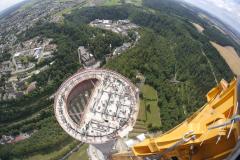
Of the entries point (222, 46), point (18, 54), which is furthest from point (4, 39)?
point (222, 46)

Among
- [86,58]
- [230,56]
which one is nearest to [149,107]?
[86,58]

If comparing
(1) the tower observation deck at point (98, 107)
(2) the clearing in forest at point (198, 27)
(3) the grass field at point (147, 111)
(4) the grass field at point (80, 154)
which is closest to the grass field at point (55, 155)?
(4) the grass field at point (80, 154)

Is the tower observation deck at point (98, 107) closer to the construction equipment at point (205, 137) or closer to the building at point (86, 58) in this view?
the construction equipment at point (205, 137)

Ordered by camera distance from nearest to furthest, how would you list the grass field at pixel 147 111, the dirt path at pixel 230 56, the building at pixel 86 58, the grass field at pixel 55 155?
the grass field at pixel 55 155
the grass field at pixel 147 111
the building at pixel 86 58
the dirt path at pixel 230 56

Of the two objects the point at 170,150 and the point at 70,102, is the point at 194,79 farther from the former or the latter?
the point at 170,150

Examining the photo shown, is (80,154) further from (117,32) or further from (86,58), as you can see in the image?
(117,32)
